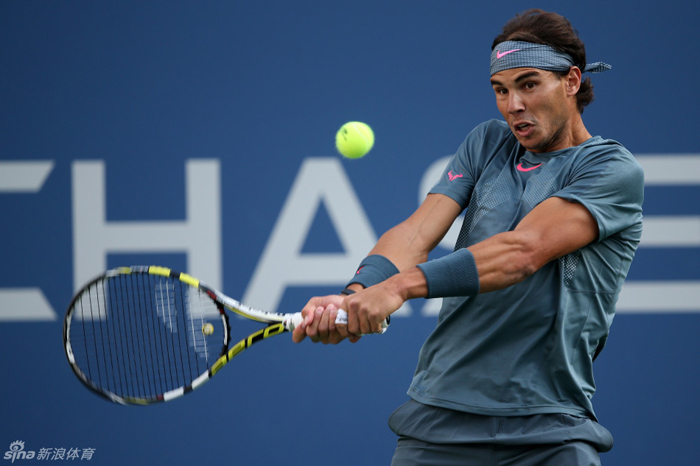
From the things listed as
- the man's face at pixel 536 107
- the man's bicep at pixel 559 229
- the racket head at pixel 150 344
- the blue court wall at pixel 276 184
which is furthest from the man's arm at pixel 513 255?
the blue court wall at pixel 276 184

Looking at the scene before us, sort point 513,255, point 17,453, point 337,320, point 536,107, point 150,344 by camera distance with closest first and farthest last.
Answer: point 513,255
point 337,320
point 536,107
point 150,344
point 17,453

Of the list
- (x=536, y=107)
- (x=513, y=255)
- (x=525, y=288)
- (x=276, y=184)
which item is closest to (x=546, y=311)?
(x=525, y=288)

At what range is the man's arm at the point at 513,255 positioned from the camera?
1.74m

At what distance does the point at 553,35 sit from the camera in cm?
200

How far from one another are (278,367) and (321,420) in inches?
14.8

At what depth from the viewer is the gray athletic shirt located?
181cm

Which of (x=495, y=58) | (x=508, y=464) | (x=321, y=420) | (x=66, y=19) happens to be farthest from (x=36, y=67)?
(x=508, y=464)

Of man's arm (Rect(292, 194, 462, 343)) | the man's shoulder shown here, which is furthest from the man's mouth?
man's arm (Rect(292, 194, 462, 343))

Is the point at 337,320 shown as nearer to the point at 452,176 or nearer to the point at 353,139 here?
the point at 452,176

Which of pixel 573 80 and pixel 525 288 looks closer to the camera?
pixel 525 288

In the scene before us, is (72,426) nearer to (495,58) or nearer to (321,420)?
(321,420)

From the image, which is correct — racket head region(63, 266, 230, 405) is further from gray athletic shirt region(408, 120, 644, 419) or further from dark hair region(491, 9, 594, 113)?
dark hair region(491, 9, 594, 113)

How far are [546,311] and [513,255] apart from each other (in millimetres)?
A: 194

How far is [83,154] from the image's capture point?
12.8ft
